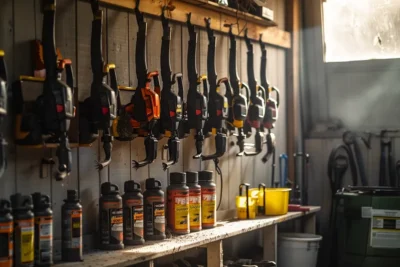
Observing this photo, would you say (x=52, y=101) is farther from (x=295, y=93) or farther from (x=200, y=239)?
(x=295, y=93)

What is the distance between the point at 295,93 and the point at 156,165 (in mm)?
1902

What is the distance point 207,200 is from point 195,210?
0.15 meters

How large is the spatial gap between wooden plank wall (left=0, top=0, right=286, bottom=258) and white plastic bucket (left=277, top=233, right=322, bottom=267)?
48 cm

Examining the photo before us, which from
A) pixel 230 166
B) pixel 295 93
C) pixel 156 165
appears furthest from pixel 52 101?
pixel 295 93

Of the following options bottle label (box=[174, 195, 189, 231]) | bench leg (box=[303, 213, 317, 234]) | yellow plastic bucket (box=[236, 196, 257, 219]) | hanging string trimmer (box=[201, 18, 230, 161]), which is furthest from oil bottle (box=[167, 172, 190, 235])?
bench leg (box=[303, 213, 317, 234])

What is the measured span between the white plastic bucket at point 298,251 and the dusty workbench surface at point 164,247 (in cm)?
48

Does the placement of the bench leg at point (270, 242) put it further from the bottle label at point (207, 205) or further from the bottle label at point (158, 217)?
the bottle label at point (158, 217)

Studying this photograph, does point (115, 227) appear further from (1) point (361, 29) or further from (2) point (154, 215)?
(1) point (361, 29)

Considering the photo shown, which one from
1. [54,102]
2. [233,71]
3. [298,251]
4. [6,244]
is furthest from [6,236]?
[298,251]

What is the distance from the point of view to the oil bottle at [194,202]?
3.59m

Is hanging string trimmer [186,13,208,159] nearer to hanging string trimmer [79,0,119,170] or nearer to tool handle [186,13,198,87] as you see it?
tool handle [186,13,198,87]

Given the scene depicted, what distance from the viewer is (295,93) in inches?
205

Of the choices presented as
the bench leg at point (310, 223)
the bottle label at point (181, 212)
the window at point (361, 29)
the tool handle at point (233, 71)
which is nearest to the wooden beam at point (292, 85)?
the window at point (361, 29)

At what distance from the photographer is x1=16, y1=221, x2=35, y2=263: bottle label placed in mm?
2553
